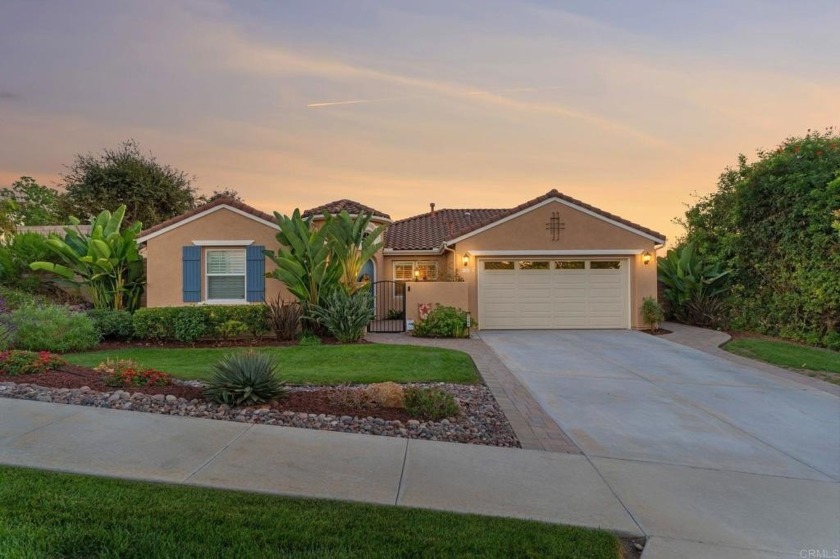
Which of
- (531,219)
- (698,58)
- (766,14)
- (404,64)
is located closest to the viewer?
(766,14)

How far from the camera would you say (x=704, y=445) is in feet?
17.1

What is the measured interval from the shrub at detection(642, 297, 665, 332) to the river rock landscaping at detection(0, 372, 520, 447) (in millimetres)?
10731

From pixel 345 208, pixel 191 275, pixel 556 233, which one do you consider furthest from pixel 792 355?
pixel 191 275

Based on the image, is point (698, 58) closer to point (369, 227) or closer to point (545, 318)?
point (545, 318)

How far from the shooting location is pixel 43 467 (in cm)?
366

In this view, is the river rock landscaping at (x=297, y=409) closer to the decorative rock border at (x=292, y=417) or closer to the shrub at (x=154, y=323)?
the decorative rock border at (x=292, y=417)

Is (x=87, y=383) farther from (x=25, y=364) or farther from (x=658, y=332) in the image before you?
(x=658, y=332)

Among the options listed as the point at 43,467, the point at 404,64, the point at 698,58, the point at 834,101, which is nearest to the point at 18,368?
the point at 43,467

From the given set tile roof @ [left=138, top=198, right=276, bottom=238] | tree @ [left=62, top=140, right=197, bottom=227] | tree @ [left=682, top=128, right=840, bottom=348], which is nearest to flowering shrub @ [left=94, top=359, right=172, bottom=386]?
tile roof @ [left=138, top=198, right=276, bottom=238]

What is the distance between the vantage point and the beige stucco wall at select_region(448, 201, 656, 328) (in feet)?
50.9

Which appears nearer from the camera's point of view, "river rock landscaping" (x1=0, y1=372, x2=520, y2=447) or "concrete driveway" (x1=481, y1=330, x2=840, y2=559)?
"concrete driveway" (x1=481, y1=330, x2=840, y2=559)

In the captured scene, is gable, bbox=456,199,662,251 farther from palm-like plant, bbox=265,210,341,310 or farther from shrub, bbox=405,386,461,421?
shrub, bbox=405,386,461,421

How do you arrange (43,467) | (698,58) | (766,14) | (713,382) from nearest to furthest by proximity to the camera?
(43,467) < (713,382) < (766,14) < (698,58)

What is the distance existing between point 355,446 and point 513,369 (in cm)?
524
